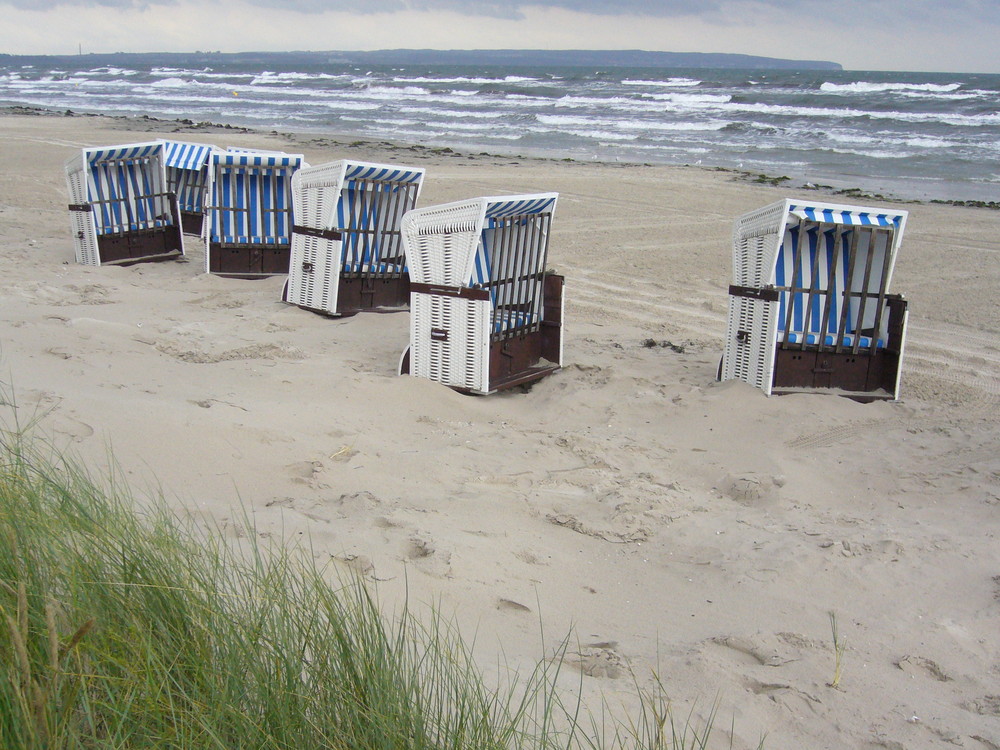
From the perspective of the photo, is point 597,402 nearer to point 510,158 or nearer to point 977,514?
point 977,514

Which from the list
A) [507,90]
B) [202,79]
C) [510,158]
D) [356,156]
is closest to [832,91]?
[507,90]

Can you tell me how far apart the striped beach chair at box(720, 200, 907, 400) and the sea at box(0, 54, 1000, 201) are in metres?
14.7

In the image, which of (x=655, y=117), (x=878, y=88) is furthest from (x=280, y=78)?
→ (x=878, y=88)

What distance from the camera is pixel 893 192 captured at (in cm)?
2086

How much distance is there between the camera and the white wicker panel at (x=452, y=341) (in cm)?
702

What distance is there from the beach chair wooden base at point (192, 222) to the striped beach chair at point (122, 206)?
146 centimetres

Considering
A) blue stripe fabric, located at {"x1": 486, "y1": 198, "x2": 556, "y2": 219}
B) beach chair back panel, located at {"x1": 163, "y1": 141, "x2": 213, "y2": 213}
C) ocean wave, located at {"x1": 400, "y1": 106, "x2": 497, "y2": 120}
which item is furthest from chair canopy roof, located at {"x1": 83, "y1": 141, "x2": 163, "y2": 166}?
ocean wave, located at {"x1": 400, "y1": 106, "x2": 497, "y2": 120}

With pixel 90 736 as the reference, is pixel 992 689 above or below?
below

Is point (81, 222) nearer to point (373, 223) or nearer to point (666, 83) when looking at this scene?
point (373, 223)

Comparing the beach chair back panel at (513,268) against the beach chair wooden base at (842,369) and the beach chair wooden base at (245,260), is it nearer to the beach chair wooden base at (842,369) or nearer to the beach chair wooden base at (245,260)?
the beach chair wooden base at (842,369)

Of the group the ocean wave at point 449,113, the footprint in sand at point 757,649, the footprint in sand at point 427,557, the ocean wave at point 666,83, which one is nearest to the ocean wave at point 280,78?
the ocean wave at point 666,83

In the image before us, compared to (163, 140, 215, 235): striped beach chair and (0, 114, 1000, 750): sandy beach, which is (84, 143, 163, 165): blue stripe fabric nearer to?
(163, 140, 215, 235): striped beach chair

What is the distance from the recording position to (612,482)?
Result: 560cm

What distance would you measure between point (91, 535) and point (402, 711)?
116 cm
